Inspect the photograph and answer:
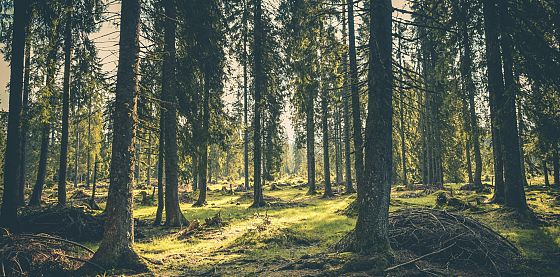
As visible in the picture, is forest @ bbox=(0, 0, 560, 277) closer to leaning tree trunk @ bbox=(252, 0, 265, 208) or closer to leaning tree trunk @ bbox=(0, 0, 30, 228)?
leaning tree trunk @ bbox=(0, 0, 30, 228)

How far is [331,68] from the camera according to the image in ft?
45.7

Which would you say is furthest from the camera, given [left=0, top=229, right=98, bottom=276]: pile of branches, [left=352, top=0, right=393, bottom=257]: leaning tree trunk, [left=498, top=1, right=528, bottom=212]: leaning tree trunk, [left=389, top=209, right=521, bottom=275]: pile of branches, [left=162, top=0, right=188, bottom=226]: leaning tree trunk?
[left=162, top=0, right=188, bottom=226]: leaning tree trunk

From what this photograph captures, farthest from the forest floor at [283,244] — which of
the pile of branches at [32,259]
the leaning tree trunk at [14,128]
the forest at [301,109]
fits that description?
the leaning tree trunk at [14,128]

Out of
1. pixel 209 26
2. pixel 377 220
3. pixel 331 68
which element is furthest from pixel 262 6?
pixel 377 220

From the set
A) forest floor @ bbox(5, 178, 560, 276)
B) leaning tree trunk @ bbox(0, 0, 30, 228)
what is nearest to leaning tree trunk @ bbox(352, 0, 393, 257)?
forest floor @ bbox(5, 178, 560, 276)

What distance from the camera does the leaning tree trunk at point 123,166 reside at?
23.3 feet

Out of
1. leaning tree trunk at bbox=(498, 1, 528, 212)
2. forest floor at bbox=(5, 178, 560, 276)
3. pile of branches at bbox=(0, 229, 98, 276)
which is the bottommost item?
forest floor at bbox=(5, 178, 560, 276)

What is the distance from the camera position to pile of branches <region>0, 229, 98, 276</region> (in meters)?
6.29

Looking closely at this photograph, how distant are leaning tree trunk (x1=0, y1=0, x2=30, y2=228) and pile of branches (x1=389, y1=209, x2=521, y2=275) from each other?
9.64 metres

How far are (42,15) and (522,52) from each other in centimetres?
1336

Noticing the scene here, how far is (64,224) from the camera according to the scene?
418 inches

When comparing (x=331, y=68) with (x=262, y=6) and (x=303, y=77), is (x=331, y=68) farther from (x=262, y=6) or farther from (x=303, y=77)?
(x=262, y=6)

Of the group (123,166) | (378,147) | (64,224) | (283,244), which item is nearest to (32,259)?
(123,166)

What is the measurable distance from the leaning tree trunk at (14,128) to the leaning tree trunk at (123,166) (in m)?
3.74
